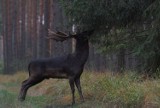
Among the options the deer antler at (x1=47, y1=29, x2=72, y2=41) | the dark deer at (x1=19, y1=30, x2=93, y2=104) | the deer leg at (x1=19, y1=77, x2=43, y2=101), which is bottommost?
the deer leg at (x1=19, y1=77, x2=43, y2=101)

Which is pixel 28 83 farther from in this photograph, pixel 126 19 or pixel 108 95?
pixel 126 19

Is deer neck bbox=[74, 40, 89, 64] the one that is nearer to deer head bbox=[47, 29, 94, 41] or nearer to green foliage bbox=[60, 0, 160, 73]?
deer head bbox=[47, 29, 94, 41]

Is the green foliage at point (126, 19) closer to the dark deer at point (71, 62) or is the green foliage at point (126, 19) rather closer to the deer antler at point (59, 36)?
the dark deer at point (71, 62)

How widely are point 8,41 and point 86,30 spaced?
28.4 meters

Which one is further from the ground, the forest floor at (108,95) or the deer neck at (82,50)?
the deer neck at (82,50)

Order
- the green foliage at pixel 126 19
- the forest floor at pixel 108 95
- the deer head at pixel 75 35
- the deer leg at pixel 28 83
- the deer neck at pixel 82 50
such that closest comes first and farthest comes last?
the forest floor at pixel 108 95, the deer head at pixel 75 35, the deer neck at pixel 82 50, the green foliage at pixel 126 19, the deer leg at pixel 28 83

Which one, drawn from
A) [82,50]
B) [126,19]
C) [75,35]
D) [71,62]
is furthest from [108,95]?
[126,19]

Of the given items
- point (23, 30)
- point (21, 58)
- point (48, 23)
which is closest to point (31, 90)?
point (48, 23)

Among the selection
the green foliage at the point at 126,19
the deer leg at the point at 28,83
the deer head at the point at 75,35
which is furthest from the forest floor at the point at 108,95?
the deer head at the point at 75,35

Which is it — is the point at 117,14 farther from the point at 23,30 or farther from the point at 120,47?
the point at 23,30

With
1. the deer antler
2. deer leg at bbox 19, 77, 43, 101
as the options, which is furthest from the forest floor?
the deer antler

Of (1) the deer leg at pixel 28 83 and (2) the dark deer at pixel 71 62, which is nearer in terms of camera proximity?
(2) the dark deer at pixel 71 62

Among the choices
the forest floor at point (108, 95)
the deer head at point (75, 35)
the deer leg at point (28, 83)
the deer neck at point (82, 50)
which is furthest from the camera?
the deer leg at point (28, 83)

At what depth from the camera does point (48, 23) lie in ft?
104
